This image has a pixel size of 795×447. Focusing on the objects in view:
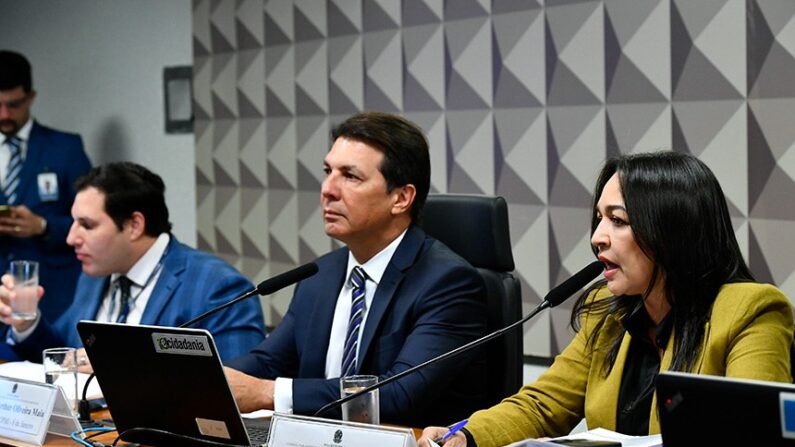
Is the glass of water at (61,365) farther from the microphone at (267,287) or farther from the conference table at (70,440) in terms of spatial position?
the conference table at (70,440)

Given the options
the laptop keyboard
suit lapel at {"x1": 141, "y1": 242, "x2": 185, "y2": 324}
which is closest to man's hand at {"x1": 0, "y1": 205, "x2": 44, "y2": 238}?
suit lapel at {"x1": 141, "y1": 242, "x2": 185, "y2": 324}

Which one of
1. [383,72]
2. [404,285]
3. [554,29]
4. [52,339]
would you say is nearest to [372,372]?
[404,285]

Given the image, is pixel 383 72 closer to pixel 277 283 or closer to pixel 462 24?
pixel 462 24

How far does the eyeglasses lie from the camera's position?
16.2 feet

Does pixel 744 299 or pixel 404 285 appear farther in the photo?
pixel 404 285

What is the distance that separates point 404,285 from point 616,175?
74 cm

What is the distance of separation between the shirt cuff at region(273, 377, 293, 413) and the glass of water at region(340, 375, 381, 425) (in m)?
0.38

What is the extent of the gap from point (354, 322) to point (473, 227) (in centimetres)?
39

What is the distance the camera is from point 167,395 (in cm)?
204

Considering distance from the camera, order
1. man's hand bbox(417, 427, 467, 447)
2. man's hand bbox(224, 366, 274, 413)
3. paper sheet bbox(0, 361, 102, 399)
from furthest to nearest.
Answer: paper sheet bbox(0, 361, 102, 399)
man's hand bbox(224, 366, 274, 413)
man's hand bbox(417, 427, 467, 447)

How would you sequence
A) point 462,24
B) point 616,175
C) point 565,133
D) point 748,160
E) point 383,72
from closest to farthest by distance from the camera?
point 616,175, point 748,160, point 565,133, point 462,24, point 383,72

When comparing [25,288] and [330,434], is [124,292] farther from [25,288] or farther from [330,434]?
[330,434]

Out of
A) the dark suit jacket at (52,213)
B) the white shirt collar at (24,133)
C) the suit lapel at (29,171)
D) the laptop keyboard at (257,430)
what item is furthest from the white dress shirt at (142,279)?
the white shirt collar at (24,133)

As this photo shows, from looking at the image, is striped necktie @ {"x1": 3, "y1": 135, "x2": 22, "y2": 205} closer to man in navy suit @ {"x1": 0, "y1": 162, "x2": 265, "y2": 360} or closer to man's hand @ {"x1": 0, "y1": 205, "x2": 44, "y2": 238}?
man's hand @ {"x1": 0, "y1": 205, "x2": 44, "y2": 238}
